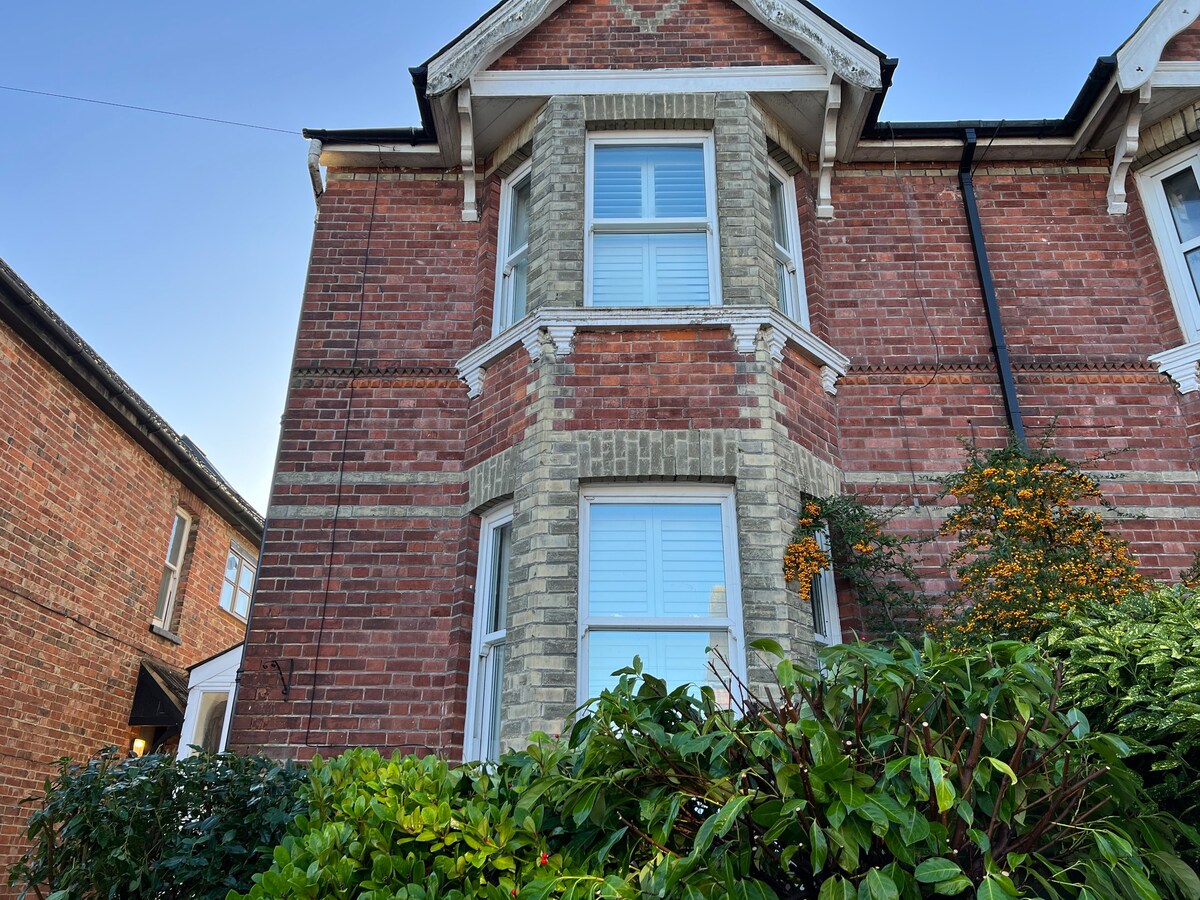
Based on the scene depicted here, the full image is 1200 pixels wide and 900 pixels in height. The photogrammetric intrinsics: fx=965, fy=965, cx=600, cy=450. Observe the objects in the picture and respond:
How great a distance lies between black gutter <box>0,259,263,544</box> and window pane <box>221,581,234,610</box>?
100cm

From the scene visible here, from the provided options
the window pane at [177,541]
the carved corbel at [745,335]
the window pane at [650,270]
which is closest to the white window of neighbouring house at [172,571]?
the window pane at [177,541]

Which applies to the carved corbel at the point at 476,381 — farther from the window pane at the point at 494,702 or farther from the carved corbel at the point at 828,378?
the carved corbel at the point at 828,378

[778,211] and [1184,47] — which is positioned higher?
[1184,47]

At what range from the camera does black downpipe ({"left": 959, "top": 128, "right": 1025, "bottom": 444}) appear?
8086 millimetres

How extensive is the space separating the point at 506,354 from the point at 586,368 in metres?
0.82

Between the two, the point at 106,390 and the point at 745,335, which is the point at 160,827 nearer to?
the point at 745,335

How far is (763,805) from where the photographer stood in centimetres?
290

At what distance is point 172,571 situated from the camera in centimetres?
1377

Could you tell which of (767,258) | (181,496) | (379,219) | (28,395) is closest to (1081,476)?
(767,258)

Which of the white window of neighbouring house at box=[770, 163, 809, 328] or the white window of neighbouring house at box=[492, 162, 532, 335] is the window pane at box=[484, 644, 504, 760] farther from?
the white window of neighbouring house at box=[770, 163, 809, 328]

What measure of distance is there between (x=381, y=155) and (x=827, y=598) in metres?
5.79

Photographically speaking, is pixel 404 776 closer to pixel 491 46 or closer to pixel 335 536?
pixel 335 536

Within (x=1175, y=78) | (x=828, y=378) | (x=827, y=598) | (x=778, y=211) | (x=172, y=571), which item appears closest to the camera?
(x=827, y=598)

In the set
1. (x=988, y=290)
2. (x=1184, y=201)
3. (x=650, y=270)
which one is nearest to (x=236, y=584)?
(x=650, y=270)
